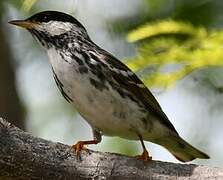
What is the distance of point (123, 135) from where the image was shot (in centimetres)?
421

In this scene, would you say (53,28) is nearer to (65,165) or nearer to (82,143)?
(82,143)

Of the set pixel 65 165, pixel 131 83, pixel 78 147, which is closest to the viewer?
pixel 65 165

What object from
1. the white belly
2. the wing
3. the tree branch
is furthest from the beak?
the tree branch

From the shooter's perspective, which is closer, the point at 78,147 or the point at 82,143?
the point at 78,147

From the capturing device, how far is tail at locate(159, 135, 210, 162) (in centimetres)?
450

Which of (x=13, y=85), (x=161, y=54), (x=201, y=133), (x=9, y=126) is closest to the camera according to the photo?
(x=9, y=126)

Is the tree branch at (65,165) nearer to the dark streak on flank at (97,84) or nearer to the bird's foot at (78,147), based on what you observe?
the bird's foot at (78,147)

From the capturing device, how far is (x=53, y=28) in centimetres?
439

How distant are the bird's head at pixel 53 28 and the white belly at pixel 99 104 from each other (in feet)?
0.45

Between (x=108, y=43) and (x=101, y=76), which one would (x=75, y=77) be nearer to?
(x=101, y=76)

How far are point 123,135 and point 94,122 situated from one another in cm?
20

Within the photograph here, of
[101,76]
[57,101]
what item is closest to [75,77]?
[101,76]

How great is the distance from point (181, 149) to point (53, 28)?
3.30 ft

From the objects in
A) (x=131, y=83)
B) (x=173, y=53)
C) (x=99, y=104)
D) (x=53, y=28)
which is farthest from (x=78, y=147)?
(x=53, y=28)
